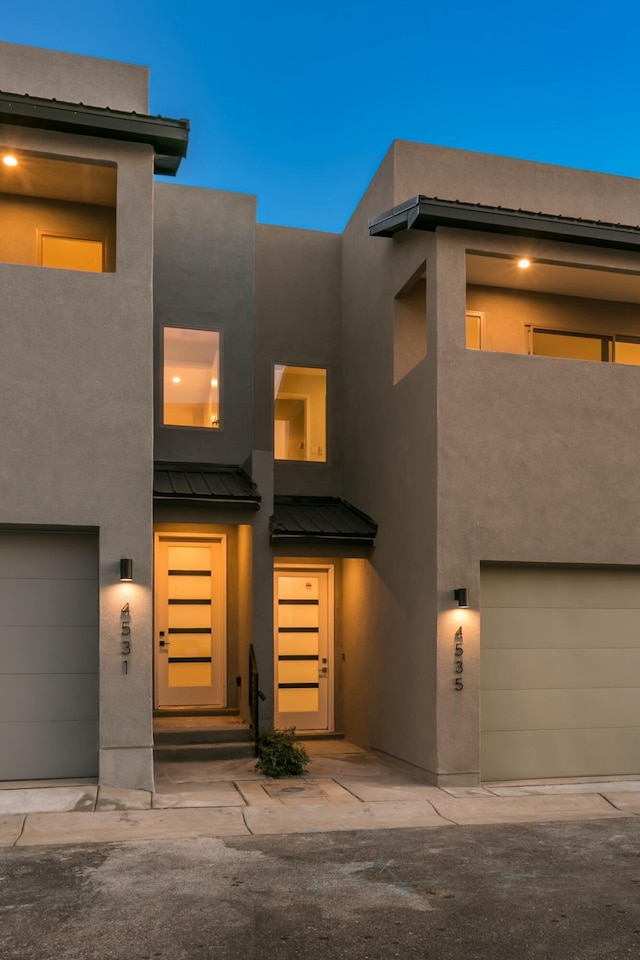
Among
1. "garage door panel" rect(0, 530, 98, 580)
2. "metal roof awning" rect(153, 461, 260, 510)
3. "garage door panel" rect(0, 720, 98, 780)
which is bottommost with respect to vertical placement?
"garage door panel" rect(0, 720, 98, 780)

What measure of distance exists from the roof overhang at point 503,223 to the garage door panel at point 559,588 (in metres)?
4.18

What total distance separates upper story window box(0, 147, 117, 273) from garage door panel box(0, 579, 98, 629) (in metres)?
4.03

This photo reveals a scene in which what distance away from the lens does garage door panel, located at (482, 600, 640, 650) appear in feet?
34.8

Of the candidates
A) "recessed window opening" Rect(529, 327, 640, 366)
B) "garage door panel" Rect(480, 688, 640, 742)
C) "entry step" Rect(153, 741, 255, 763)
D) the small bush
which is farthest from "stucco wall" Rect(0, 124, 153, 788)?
"recessed window opening" Rect(529, 327, 640, 366)

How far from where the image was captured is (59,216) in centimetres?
1113

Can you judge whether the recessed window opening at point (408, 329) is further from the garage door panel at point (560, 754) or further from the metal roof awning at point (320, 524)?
the garage door panel at point (560, 754)

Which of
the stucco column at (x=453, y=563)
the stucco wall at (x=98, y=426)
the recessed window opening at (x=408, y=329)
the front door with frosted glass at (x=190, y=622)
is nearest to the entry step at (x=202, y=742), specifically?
the front door with frosted glass at (x=190, y=622)

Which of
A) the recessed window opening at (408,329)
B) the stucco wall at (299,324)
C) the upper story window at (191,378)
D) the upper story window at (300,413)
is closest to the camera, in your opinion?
the recessed window opening at (408,329)

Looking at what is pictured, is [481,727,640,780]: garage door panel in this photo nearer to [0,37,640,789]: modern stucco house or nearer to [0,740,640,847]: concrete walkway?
[0,37,640,789]: modern stucco house

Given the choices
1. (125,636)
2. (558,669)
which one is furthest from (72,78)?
(558,669)

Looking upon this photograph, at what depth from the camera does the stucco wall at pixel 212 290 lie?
14172 mm

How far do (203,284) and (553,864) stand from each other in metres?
10.6

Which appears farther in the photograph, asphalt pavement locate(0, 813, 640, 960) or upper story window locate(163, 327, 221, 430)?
upper story window locate(163, 327, 221, 430)

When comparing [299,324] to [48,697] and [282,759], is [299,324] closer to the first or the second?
[282,759]
